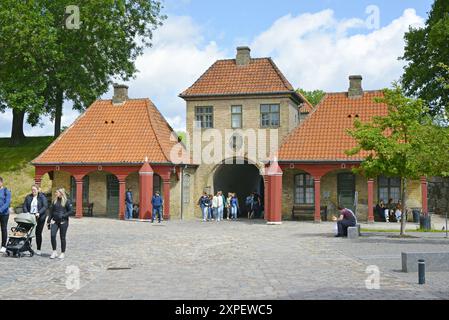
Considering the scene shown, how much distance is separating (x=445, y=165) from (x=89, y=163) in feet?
67.6

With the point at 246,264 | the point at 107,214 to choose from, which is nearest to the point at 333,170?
the point at 107,214

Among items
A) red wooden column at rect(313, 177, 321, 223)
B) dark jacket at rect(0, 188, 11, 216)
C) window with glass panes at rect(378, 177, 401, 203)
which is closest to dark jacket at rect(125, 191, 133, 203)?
red wooden column at rect(313, 177, 321, 223)

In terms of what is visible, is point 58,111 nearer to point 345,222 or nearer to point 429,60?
point 429,60

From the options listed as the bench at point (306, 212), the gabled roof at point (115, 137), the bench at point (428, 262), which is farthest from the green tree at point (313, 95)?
the bench at point (428, 262)

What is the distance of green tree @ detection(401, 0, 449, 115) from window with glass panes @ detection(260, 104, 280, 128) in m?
10.9

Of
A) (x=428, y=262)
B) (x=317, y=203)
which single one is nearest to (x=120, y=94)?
(x=317, y=203)

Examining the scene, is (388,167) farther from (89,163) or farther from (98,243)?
(89,163)

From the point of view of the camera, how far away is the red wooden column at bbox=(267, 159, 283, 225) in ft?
98.0

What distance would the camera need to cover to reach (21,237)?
47.5 ft

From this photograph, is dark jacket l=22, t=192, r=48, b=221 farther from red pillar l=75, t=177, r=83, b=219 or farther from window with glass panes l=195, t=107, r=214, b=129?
window with glass panes l=195, t=107, r=214, b=129

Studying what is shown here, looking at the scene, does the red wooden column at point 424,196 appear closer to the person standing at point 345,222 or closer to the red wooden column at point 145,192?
the person standing at point 345,222

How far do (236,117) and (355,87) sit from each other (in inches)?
286

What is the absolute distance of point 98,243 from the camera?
1841 centimetres

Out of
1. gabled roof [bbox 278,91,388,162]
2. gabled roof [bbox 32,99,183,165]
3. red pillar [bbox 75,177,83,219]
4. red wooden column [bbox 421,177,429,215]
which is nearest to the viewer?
red wooden column [bbox 421,177,429,215]
